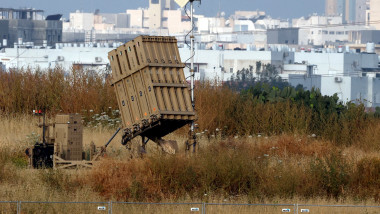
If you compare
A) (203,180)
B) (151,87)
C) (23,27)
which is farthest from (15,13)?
(203,180)

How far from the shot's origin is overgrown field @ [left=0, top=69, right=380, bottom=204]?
18359 mm

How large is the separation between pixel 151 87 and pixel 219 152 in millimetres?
2093

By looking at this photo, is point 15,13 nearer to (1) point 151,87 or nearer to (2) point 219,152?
(1) point 151,87

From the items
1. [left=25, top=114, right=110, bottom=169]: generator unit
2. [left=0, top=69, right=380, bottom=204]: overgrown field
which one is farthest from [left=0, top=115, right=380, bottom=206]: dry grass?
[left=25, top=114, right=110, bottom=169]: generator unit

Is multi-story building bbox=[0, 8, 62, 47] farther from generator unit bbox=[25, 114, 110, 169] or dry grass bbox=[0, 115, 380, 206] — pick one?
dry grass bbox=[0, 115, 380, 206]

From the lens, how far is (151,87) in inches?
798

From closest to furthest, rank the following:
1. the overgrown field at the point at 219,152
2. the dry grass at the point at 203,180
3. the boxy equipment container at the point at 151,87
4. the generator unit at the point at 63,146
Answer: the dry grass at the point at 203,180, the overgrown field at the point at 219,152, the boxy equipment container at the point at 151,87, the generator unit at the point at 63,146

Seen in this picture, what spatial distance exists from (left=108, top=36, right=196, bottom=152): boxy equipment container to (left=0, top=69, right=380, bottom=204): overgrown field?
772 millimetres

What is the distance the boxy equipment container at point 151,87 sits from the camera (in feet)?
66.7

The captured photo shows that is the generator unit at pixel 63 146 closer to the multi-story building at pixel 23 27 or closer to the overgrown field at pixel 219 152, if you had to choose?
the overgrown field at pixel 219 152

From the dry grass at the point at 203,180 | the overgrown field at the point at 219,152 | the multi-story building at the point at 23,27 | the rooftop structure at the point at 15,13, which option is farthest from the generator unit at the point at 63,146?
the rooftop structure at the point at 15,13

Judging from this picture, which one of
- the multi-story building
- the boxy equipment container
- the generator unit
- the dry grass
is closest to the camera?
the dry grass

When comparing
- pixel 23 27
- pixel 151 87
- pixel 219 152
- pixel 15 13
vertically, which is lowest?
pixel 219 152

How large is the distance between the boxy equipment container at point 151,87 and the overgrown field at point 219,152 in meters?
0.77
